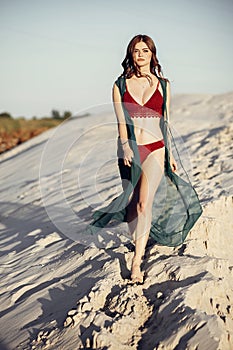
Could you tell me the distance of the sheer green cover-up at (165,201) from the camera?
4.08 meters

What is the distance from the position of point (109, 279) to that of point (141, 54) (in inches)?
66.7

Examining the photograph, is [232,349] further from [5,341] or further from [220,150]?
[220,150]

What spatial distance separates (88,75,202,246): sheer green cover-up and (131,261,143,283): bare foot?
46 cm

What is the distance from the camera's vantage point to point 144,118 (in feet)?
13.3

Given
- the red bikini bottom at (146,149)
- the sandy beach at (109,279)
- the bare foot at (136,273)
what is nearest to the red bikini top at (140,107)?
the red bikini bottom at (146,149)

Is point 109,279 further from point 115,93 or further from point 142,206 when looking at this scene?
point 115,93

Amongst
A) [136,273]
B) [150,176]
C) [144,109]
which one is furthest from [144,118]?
[136,273]

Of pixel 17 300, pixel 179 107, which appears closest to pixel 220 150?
pixel 17 300

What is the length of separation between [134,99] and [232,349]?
198 centimetres

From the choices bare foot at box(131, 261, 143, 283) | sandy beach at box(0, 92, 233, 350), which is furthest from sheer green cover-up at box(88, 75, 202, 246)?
bare foot at box(131, 261, 143, 283)

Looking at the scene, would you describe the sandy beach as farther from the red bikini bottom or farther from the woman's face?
the woman's face

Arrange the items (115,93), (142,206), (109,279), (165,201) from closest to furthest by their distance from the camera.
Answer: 1. (109,279)
2. (142,206)
3. (115,93)
4. (165,201)

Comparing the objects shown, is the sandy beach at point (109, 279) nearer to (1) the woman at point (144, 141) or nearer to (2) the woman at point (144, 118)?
(1) the woman at point (144, 141)

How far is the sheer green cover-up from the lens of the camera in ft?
13.4
